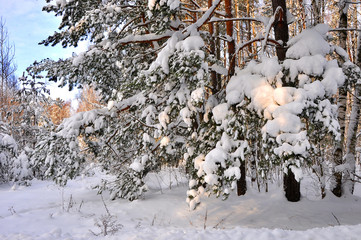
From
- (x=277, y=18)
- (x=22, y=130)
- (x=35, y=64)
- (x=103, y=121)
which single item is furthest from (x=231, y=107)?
(x=22, y=130)

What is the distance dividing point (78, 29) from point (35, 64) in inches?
64.4

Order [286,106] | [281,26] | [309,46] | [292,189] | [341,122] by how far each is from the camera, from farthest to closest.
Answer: [341,122] → [292,189] → [281,26] → [309,46] → [286,106]

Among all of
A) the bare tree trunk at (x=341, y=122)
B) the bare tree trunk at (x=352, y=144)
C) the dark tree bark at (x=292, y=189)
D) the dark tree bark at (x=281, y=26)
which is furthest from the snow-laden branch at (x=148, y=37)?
the bare tree trunk at (x=352, y=144)

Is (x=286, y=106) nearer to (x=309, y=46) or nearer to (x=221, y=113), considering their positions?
(x=221, y=113)

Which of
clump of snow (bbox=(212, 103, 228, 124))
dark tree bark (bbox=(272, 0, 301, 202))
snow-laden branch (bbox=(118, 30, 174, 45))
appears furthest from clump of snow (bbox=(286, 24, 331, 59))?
snow-laden branch (bbox=(118, 30, 174, 45))

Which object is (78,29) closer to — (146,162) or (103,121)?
(103,121)

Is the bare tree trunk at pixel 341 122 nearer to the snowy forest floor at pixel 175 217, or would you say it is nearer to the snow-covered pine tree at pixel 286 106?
the snowy forest floor at pixel 175 217

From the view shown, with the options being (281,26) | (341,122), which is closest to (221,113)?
(281,26)

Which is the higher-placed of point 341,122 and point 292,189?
point 341,122

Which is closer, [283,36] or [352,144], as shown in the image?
[283,36]

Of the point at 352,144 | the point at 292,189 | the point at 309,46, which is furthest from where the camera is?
Answer: the point at 352,144

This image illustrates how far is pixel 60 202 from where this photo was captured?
7098mm

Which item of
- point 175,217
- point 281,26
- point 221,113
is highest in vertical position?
point 281,26

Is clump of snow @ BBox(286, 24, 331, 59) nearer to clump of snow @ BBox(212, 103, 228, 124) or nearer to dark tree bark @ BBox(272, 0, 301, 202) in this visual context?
dark tree bark @ BBox(272, 0, 301, 202)
